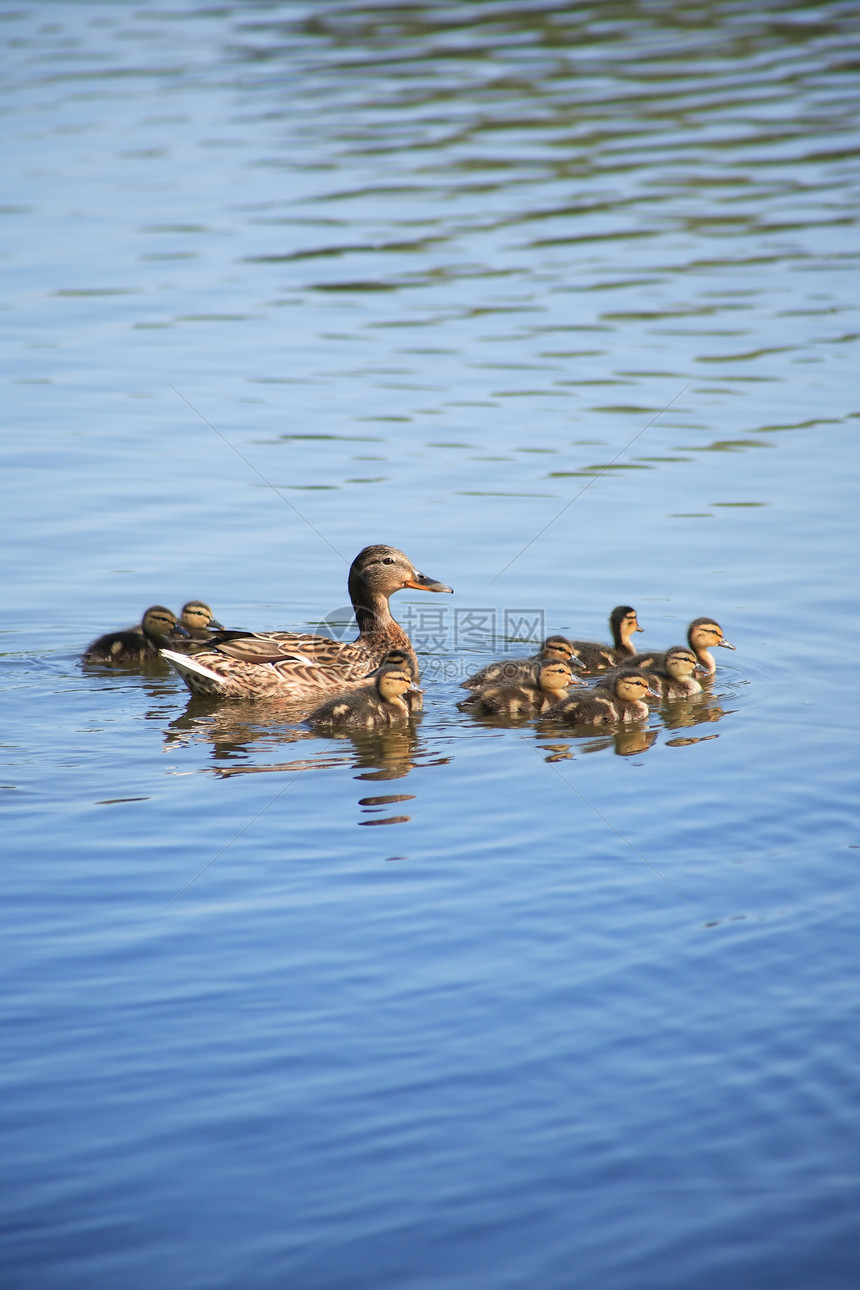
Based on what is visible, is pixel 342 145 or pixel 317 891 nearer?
pixel 317 891

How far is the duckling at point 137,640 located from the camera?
302 inches

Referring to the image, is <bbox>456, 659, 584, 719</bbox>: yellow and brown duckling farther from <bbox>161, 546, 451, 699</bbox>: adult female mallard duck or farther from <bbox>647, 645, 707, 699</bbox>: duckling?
<bbox>161, 546, 451, 699</bbox>: adult female mallard duck

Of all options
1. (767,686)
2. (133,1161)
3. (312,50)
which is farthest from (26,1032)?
(312,50)

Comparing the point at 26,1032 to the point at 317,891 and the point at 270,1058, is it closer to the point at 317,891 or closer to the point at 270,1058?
the point at 270,1058

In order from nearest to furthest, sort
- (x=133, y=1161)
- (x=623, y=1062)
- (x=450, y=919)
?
(x=133, y=1161) < (x=623, y=1062) < (x=450, y=919)

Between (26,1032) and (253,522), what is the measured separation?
580cm

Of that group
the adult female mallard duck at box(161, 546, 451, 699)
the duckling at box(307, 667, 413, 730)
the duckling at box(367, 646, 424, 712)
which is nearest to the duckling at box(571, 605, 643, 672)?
the adult female mallard duck at box(161, 546, 451, 699)

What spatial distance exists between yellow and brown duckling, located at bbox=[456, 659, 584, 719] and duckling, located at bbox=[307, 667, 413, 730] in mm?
365

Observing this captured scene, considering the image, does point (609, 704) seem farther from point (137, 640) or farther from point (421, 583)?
point (137, 640)

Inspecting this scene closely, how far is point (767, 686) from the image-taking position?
7.27 meters

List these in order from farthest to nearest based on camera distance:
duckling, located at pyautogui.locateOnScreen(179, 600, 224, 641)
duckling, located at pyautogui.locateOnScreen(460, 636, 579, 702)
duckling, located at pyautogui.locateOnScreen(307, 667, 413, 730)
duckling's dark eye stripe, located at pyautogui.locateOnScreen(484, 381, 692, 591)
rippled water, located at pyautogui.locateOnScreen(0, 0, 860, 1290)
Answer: duckling's dark eye stripe, located at pyautogui.locateOnScreen(484, 381, 692, 591), duckling, located at pyautogui.locateOnScreen(179, 600, 224, 641), duckling, located at pyautogui.locateOnScreen(460, 636, 579, 702), duckling, located at pyautogui.locateOnScreen(307, 667, 413, 730), rippled water, located at pyautogui.locateOnScreen(0, 0, 860, 1290)

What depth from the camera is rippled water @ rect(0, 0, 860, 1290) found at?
353 centimetres

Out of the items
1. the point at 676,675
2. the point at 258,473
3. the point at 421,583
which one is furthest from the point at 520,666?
the point at 258,473

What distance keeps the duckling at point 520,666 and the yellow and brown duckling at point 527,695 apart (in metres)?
0.04
